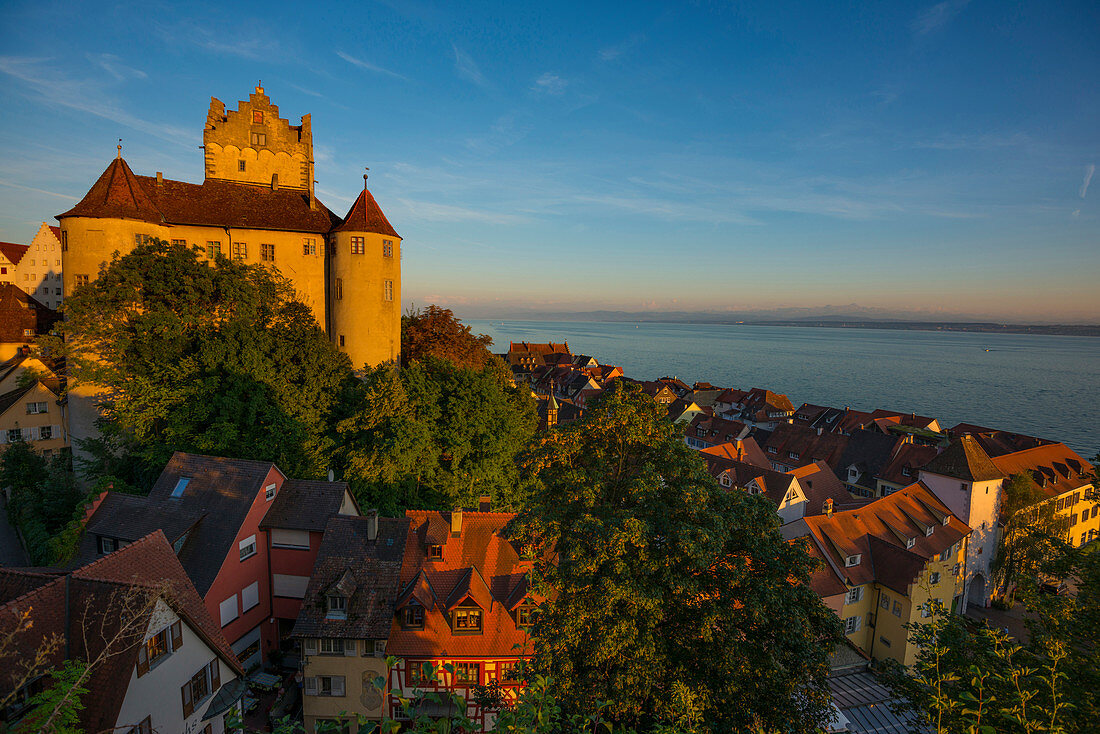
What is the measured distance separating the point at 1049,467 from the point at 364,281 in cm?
6087

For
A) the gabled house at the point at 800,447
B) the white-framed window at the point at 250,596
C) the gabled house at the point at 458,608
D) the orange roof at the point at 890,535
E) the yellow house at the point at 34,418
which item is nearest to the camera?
the gabled house at the point at 458,608

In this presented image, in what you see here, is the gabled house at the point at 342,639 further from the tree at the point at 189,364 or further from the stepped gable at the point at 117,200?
the stepped gable at the point at 117,200

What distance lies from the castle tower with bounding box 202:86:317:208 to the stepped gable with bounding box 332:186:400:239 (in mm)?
5094

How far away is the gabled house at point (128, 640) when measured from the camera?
436 inches

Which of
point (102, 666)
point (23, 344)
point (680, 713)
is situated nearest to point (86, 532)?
point (102, 666)

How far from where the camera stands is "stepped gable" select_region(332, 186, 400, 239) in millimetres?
34656

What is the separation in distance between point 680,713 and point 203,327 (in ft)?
94.5

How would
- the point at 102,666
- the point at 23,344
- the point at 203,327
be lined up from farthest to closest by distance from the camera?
the point at 23,344
the point at 203,327
the point at 102,666

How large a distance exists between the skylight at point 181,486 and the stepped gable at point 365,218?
1870cm

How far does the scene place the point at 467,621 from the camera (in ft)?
67.9

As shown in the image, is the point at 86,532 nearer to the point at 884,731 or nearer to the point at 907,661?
the point at 884,731

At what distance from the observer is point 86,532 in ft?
69.5

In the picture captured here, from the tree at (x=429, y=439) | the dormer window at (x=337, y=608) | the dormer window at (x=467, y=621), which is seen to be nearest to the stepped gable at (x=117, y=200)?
the tree at (x=429, y=439)

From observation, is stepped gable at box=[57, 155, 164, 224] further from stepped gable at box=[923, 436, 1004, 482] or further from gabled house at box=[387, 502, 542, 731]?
stepped gable at box=[923, 436, 1004, 482]
